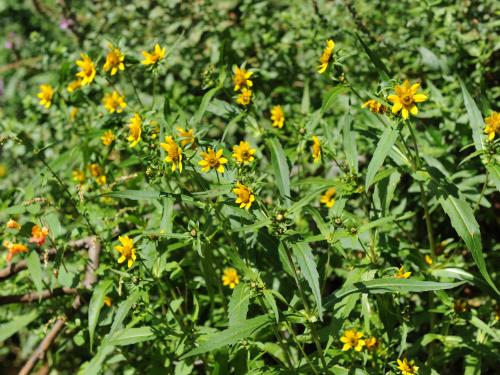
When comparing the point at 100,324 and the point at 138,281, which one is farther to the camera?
the point at 100,324

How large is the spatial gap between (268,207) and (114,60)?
103 centimetres

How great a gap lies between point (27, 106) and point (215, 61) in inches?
61.0

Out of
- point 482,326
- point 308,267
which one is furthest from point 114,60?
point 482,326

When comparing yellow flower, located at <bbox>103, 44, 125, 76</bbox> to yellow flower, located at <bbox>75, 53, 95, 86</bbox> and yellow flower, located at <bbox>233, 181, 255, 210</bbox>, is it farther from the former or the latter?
yellow flower, located at <bbox>233, 181, 255, 210</bbox>

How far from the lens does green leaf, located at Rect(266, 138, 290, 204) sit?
2.25 meters

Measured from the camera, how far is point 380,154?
2.07 metres

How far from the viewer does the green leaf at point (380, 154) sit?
205 centimetres

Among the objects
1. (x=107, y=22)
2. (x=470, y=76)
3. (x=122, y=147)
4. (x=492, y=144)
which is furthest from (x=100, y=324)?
(x=107, y=22)

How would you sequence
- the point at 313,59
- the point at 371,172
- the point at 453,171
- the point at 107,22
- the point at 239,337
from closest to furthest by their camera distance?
the point at 239,337
the point at 371,172
the point at 453,171
the point at 313,59
the point at 107,22

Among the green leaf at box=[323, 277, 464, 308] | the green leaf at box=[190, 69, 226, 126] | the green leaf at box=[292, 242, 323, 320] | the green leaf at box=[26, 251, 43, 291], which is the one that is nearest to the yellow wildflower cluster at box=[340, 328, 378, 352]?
the green leaf at box=[323, 277, 464, 308]

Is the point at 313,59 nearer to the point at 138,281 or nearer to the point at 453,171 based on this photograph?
the point at 453,171

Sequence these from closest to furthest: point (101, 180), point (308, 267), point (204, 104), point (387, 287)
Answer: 1. point (308, 267)
2. point (387, 287)
3. point (204, 104)
4. point (101, 180)

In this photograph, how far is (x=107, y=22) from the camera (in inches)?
185

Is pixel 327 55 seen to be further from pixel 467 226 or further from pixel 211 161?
pixel 467 226
